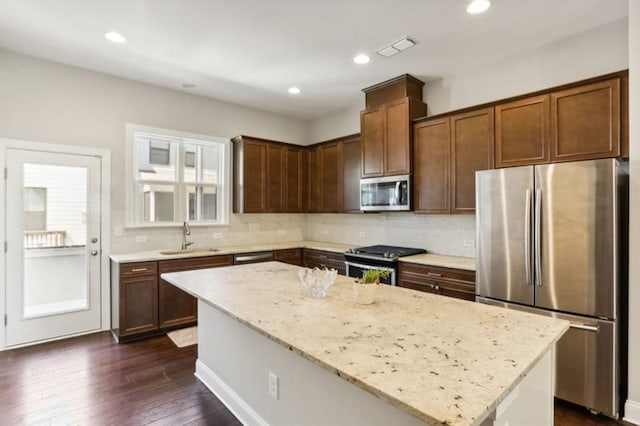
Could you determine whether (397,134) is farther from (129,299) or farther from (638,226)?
(129,299)

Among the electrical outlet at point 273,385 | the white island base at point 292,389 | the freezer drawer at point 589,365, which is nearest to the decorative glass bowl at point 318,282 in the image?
the white island base at point 292,389

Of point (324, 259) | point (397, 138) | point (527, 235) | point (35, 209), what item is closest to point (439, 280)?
point (527, 235)

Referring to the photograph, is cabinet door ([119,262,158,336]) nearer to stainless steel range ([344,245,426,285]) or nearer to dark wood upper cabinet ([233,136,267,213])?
dark wood upper cabinet ([233,136,267,213])

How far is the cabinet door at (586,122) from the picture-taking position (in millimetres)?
2561

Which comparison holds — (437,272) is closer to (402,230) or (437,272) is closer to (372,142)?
(402,230)

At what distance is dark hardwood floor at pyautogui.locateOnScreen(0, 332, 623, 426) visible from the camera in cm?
230

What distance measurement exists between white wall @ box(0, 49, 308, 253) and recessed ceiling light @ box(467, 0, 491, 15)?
3.50 meters

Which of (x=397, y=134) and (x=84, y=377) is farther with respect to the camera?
(x=397, y=134)

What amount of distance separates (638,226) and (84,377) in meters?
4.44

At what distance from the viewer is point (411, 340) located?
1354 millimetres

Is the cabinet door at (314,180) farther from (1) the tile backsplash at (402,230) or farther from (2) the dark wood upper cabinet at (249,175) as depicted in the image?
(2) the dark wood upper cabinet at (249,175)

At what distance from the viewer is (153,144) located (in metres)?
4.45

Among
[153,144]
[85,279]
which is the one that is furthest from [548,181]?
[85,279]

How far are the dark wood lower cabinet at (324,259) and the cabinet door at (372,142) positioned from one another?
3.91 feet
